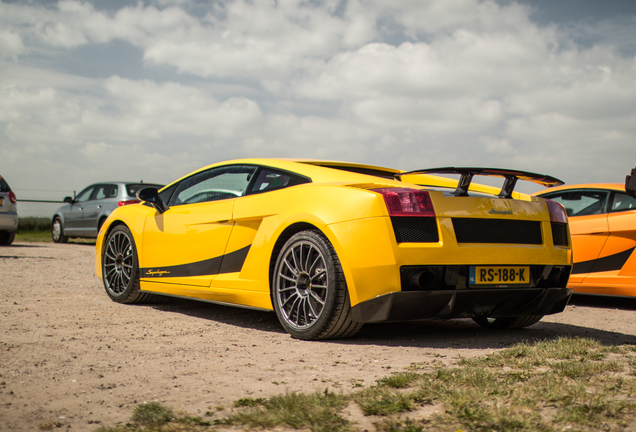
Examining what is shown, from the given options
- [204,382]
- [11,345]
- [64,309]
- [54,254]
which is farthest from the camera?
[54,254]

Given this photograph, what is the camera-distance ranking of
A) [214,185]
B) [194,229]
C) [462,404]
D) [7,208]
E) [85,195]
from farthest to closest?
[85,195]
[7,208]
[214,185]
[194,229]
[462,404]

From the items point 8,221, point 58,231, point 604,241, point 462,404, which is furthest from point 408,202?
point 58,231

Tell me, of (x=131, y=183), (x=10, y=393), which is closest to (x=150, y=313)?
(x=10, y=393)

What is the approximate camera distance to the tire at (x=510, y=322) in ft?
17.2

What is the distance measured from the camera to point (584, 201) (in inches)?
284

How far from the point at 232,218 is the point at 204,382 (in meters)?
1.98

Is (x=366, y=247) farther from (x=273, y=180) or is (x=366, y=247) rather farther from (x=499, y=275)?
(x=273, y=180)

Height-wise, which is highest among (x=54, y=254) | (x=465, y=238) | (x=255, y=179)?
(x=255, y=179)

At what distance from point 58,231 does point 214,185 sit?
1370 centimetres

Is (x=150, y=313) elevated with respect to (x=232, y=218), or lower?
lower

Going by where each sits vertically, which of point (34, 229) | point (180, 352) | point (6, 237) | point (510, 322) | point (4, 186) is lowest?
point (34, 229)

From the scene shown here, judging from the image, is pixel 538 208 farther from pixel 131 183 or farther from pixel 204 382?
pixel 131 183

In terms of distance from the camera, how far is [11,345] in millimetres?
4105

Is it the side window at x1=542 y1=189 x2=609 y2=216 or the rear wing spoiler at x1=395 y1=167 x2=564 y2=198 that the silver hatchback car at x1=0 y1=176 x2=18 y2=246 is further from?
the rear wing spoiler at x1=395 y1=167 x2=564 y2=198
